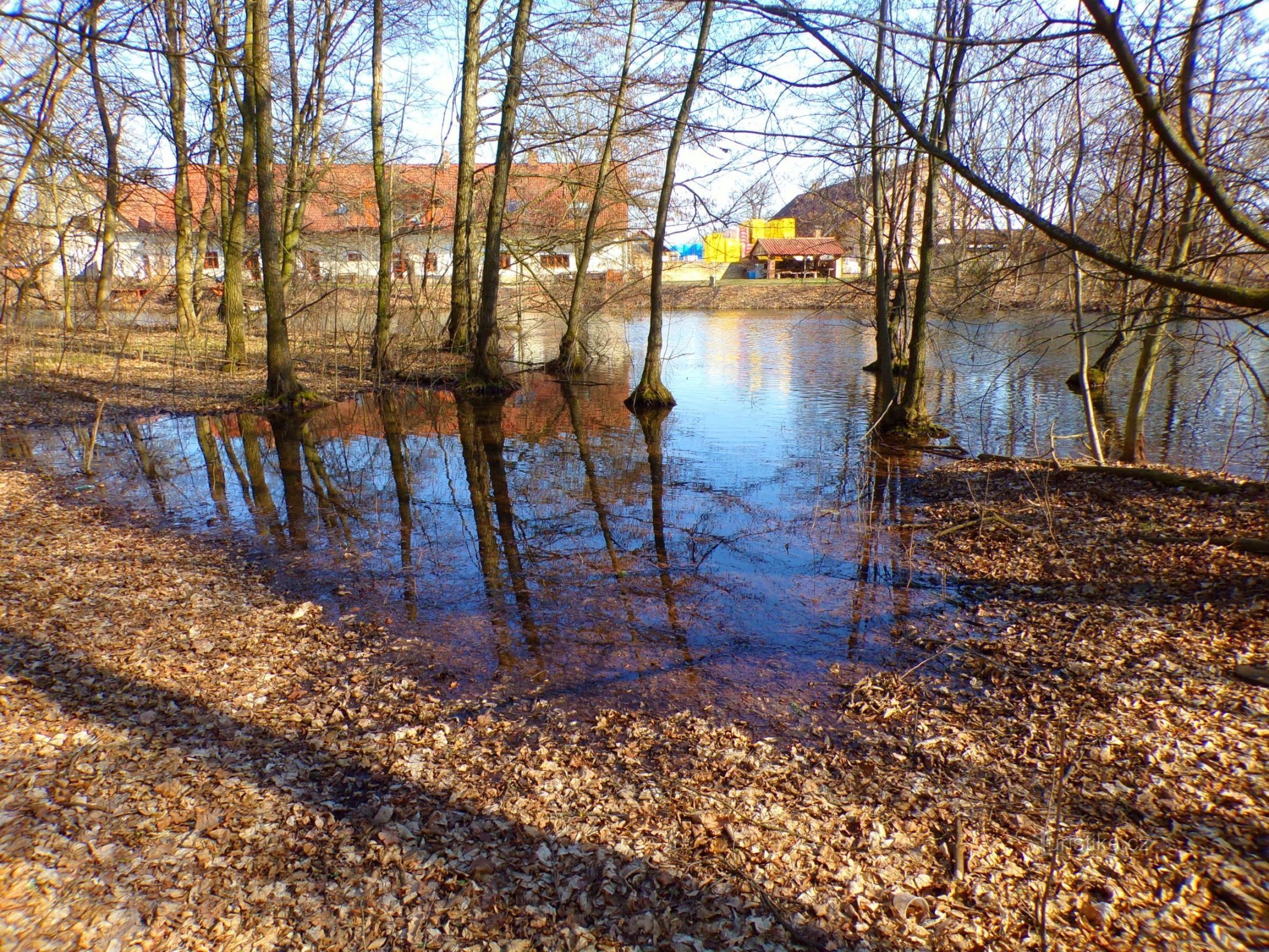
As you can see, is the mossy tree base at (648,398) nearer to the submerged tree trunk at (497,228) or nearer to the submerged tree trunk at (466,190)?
the submerged tree trunk at (497,228)

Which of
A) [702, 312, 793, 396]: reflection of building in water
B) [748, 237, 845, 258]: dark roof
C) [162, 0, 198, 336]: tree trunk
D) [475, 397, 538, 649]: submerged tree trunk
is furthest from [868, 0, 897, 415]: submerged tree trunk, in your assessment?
[748, 237, 845, 258]: dark roof

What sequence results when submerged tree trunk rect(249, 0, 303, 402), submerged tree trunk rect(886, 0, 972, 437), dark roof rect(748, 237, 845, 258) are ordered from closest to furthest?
submerged tree trunk rect(886, 0, 972, 437), submerged tree trunk rect(249, 0, 303, 402), dark roof rect(748, 237, 845, 258)

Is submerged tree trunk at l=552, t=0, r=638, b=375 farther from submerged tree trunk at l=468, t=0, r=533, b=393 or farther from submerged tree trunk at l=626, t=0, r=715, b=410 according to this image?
submerged tree trunk at l=468, t=0, r=533, b=393

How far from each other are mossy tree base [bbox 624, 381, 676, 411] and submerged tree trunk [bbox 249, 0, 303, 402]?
6493 millimetres

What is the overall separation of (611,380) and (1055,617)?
1600 centimetres

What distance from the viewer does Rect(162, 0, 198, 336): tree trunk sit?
8234mm

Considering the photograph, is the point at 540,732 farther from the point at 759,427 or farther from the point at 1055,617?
the point at 759,427

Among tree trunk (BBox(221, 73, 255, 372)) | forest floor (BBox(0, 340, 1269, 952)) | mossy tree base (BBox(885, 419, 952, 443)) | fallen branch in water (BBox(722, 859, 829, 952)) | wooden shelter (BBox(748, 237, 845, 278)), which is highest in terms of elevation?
wooden shelter (BBox(748, 237, 845, 278))

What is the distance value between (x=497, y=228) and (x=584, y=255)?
2.95m

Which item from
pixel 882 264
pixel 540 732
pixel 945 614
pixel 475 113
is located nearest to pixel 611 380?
pixel 475 113

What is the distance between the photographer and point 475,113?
18625mm

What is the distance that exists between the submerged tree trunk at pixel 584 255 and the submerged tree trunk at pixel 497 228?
2.04 meters

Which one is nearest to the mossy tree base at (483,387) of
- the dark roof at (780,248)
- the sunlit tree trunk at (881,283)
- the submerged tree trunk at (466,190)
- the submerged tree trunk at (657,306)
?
the submerged tree trunk at (466,190)

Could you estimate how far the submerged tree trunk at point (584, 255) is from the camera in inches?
655
